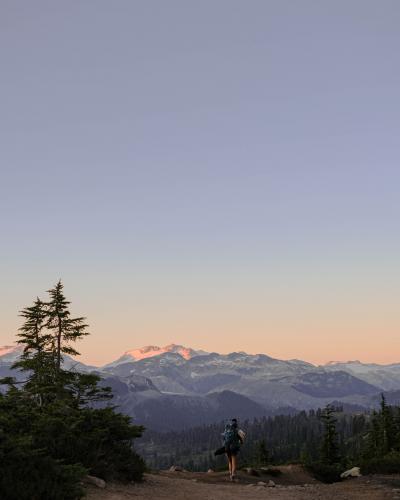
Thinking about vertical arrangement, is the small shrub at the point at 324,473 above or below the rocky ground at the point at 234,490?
below

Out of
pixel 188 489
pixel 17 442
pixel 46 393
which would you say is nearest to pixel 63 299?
pixel 46 393

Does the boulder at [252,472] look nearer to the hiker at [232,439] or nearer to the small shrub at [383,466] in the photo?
the hiker at [232,439]

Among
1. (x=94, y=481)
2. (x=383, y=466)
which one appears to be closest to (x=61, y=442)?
(x=94, y=481)

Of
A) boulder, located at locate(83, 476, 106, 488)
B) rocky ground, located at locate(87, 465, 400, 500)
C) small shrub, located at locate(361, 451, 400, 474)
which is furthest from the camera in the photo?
small shrub, located at locate(361, 451, 400, 474)

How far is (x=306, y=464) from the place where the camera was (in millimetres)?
30719

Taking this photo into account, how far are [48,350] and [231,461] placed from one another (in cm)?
2301

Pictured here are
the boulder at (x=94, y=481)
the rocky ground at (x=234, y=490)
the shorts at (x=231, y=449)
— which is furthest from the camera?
the shorts at (x=231, y=449)

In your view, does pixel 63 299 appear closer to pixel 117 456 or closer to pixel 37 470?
pixel 117 456

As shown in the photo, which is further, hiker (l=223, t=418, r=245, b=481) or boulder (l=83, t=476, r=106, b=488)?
hiker (l=223, t=418, r=245, b=481)

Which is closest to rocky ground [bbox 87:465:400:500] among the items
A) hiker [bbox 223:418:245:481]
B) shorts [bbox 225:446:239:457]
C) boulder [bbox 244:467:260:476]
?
shorts [bbox 225:446:239:457]

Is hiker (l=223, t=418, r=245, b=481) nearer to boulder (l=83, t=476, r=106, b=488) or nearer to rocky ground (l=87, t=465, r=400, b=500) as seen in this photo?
rocky ground (l=87, t=465, r=400, b=500)

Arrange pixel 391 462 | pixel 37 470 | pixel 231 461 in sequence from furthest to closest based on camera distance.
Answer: pixel 391 462 → pixel 231 461 → pixel 37 470

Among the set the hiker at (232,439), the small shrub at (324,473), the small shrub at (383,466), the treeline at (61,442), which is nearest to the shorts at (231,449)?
the hiker at (232,439)

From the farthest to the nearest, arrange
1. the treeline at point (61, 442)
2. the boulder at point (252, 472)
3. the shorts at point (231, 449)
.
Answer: the boulder at point (252, 472)
the shorts at point (231, 449)
the treeline at point (61, 442)
